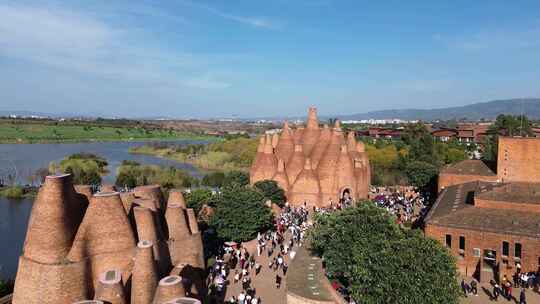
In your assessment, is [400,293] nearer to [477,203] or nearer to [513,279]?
[513,279]

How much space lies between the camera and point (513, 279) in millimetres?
19641

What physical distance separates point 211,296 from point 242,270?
3244 millimetres

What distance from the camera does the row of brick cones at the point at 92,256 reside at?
13.1 m

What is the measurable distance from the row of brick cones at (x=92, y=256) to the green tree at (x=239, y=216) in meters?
9.33

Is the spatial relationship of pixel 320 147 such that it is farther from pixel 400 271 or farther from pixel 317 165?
pixel 400 271

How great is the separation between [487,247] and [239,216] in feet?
41.5

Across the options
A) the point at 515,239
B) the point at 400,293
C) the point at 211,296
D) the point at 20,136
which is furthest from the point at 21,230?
the point at 20,136

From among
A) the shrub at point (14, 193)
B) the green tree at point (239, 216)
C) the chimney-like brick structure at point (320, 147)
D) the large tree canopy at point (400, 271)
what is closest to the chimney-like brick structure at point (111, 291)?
the large tree canopy at point (400, 271)

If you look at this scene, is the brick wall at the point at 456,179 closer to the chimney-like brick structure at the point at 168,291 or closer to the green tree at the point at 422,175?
the green tree at the point at 422,175

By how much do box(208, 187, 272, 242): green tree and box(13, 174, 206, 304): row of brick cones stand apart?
9329 millimetres

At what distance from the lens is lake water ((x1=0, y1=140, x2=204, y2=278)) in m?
31.3

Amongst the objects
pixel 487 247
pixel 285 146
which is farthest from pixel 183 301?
pixel 285 146

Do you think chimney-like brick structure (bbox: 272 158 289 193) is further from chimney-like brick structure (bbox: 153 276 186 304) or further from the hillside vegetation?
the hillside vegetation

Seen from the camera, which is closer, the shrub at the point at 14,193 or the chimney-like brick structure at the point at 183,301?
the chimney-like brick structure at the point at 183,301
